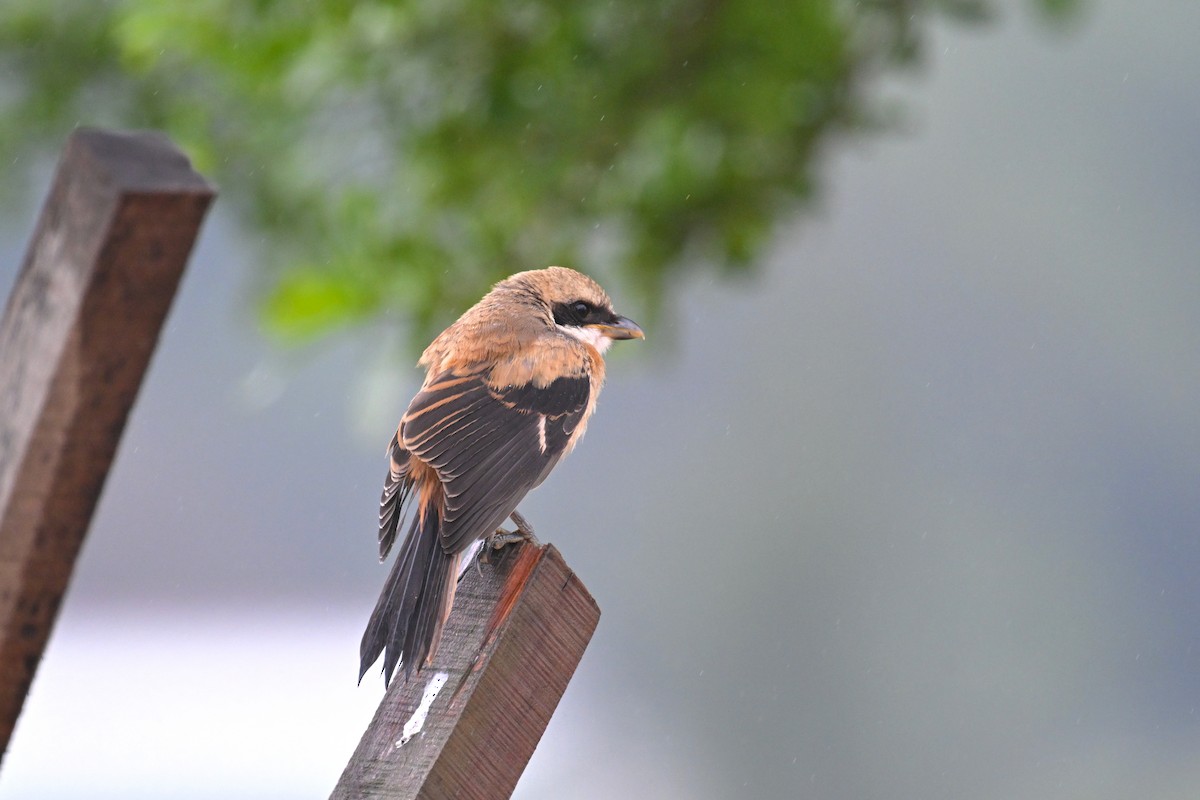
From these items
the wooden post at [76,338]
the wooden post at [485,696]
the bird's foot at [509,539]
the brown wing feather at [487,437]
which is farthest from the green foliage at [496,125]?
the wooden post at [76,338]

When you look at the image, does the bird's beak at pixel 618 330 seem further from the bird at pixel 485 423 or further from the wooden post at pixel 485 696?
the wooden post at pixel 485 696

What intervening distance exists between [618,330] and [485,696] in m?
2.04

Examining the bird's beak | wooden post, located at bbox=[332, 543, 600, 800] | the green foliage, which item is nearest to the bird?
the bird's beak

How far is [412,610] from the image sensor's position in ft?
6.48

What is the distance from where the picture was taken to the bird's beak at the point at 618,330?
3572 mm

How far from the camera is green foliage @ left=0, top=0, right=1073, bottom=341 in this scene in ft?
Answer: 12.2

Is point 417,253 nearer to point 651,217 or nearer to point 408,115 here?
point 408,115

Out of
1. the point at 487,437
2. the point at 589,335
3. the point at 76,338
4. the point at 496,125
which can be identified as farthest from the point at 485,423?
the point at 76,338

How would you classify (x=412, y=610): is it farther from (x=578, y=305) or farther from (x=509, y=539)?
(x=578, y=305)

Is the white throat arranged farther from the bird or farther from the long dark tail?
the long dark tail

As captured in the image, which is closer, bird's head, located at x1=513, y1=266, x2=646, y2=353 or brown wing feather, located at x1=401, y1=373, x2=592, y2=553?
brown wing feather, located at x1=401, y1=373, x2=592, y2=553

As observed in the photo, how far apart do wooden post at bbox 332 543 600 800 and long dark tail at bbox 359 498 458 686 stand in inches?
1.3

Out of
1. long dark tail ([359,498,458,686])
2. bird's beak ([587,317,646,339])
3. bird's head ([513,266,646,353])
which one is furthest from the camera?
bird's beak ([587,317,646,339])

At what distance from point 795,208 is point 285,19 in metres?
1.63
